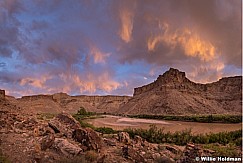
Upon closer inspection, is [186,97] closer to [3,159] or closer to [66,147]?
[66,147]

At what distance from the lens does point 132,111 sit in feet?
288

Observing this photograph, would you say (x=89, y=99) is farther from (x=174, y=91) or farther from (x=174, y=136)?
(x=174, y=136)

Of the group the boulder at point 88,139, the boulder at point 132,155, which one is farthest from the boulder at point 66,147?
the boulder at point 132,155

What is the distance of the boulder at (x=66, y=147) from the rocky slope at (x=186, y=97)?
64992mm

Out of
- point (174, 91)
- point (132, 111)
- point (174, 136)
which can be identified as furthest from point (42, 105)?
point (174, 136)

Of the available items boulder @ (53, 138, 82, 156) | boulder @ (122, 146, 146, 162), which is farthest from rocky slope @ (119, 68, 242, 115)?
boulder @ (53, 138, 82, 156)

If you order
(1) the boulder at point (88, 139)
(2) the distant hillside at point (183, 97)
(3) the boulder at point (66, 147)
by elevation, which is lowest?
(3) the boulder at point (66, 147)

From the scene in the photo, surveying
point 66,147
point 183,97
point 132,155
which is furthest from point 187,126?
point 183,97

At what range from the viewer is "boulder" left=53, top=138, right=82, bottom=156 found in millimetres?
9367

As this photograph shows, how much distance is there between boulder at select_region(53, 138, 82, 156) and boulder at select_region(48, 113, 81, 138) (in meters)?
1.22

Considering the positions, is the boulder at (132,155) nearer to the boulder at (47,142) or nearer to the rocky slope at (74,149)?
the rocky slope at (74,149)

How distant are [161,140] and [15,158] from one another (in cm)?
976

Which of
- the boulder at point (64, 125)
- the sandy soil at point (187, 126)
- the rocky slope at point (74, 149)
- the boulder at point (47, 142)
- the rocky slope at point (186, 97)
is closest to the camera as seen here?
the rocky slope at point (74, 149)

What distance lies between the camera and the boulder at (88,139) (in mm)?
10016
